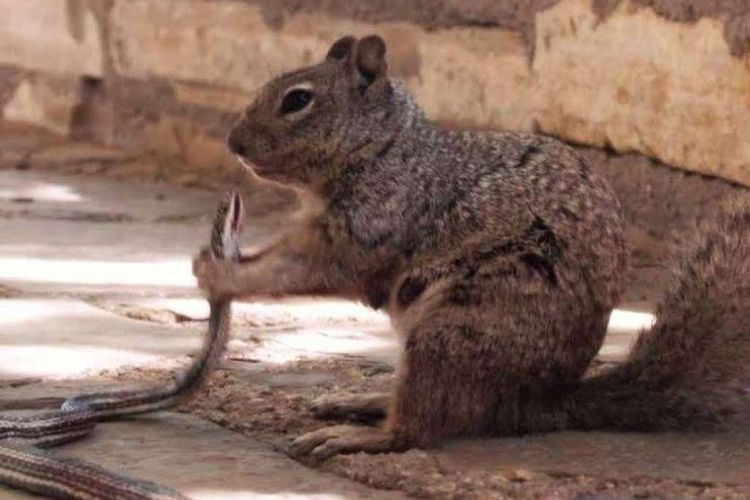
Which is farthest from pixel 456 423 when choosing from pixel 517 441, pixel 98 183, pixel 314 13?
pixel 98 183

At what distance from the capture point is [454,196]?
12.8 feet

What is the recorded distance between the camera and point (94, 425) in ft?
12.6

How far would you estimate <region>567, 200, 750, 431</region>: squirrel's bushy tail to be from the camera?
378 cm

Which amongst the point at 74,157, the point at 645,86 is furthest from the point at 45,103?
the point at 645,86

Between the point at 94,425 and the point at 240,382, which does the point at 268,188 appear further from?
the point at 94,425

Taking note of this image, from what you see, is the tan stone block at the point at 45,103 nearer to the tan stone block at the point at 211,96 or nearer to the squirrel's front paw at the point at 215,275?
the tan stone block at the point at 211,96

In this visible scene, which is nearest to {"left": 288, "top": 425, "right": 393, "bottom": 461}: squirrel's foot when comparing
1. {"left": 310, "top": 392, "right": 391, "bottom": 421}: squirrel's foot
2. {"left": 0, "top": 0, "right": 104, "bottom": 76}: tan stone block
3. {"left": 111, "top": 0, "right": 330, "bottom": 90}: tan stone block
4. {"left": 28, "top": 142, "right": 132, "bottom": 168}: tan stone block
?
{"left": 310, "top": 392, "right": 391, "bottom": 421}: squirrel's foot

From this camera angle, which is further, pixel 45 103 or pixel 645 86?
pixel 45 103

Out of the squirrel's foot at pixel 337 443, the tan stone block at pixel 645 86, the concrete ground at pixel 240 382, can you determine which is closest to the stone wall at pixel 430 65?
the tan stone block at pixel 645 86

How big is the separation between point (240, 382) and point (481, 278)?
32.3 inches

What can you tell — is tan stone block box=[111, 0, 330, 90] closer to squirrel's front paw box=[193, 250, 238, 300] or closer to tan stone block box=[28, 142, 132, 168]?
tan stone block box=[28, 142, 132, 168]

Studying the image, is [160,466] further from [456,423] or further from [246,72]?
[246,72]

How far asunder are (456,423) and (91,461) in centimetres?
73

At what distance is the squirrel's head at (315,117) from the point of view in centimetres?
404
